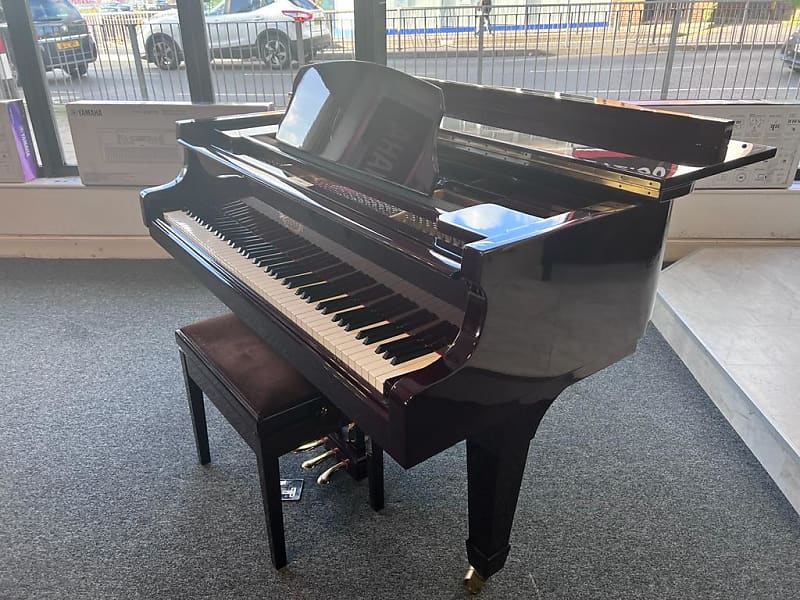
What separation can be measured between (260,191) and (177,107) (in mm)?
1769

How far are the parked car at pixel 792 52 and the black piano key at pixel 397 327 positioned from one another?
Answer: 3.04 m

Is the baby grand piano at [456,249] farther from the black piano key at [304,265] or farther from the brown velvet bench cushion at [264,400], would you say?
the brown velvet bench cushion at [264,400]

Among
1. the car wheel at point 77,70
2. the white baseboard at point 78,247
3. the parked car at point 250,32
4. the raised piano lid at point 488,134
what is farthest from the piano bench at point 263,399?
the car wheel at point 77,70

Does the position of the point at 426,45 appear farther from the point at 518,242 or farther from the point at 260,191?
the point at 518,242

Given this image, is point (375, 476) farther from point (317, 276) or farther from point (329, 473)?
point (317, 276)

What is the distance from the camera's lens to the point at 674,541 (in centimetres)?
168

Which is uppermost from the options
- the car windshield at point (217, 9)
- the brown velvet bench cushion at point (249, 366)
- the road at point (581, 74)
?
the car windshield at point (217, 9)

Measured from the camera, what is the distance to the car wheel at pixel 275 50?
3332mm

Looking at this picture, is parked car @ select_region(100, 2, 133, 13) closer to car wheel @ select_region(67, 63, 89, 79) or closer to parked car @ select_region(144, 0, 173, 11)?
parked car @ select_region(144, 0, 173, 11)

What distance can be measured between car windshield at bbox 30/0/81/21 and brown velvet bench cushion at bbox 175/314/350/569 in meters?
2.63

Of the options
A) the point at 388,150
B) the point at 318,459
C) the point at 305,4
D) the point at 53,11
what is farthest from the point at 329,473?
the point at 53,11

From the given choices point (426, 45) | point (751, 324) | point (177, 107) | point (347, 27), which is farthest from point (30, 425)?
point (751, 324)

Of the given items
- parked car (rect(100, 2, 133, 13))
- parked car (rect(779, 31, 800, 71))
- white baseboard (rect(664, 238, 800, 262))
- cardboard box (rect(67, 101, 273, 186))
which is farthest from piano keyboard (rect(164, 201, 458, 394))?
parked car (rect(779, 31, 800, 71))

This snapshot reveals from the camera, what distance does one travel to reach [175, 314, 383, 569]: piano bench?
1.44 metres
